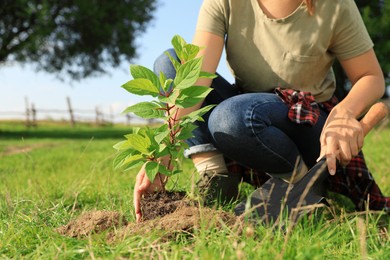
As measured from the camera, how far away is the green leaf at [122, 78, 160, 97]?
72.3 inches

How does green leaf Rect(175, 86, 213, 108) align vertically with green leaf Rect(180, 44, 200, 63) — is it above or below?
below

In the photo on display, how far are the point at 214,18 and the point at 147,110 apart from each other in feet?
3.06

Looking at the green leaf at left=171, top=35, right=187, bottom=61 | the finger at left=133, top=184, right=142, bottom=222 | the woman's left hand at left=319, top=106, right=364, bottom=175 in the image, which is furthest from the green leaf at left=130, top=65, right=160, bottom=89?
the woman's left hand at left=319, top=106, right=364, bottom=175

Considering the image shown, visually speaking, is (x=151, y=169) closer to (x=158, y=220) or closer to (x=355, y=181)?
(x=158, y=220)

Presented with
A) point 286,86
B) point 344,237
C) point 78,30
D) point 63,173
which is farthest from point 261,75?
point 78,30

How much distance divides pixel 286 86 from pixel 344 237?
3.41 feet

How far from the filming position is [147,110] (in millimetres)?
1932

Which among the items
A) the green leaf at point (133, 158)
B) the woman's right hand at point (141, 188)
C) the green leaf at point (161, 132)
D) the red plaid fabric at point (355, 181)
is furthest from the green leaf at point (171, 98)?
the red plaid fabric at point (355, 181)

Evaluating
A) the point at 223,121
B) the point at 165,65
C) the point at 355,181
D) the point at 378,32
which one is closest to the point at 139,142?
the point at 223,121

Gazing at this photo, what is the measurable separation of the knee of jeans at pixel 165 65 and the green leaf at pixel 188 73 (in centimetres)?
74

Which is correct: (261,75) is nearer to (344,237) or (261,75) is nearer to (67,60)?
(344,237)

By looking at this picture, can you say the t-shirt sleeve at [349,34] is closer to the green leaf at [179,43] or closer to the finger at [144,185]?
the green leaf at [179,43]

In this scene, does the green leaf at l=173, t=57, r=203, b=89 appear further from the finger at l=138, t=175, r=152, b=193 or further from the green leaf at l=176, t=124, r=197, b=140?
the finger at l=138, t=175, r=152, b=193

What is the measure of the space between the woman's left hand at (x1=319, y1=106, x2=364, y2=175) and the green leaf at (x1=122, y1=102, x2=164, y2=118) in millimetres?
749
